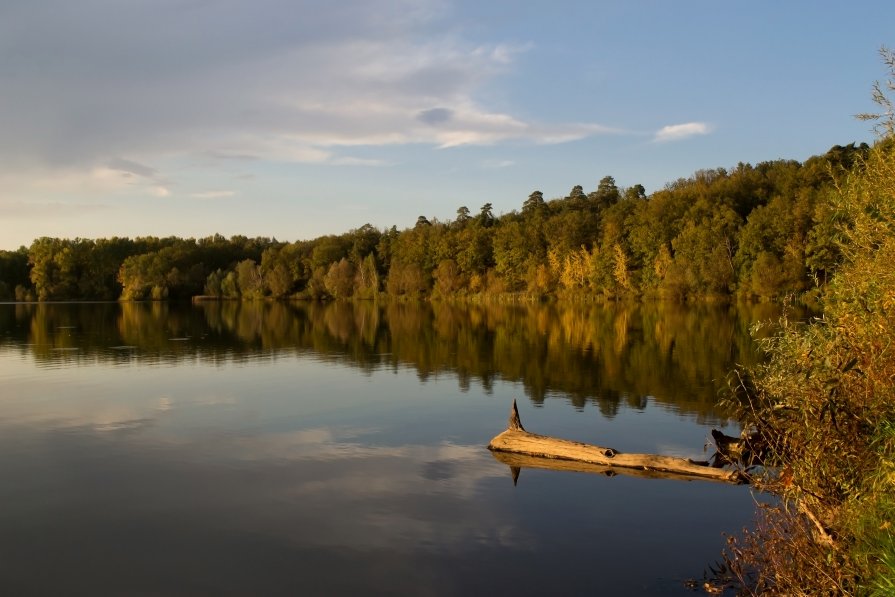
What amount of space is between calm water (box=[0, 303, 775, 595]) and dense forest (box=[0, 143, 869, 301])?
39979 millimetres

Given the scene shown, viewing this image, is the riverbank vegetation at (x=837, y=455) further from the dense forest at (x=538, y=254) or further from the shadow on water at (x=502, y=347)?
the dense forest at (x=538, y=254)

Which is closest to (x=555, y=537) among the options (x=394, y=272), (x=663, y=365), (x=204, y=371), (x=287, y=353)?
(x=663, y=365)

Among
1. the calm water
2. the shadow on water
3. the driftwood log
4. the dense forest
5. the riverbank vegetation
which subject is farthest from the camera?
the dense forest

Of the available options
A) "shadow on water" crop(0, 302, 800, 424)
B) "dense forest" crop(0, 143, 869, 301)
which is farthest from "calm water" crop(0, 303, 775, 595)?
"dense forest" crop(0, 143, 869, 301)

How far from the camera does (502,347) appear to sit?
37.0m

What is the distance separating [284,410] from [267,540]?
10275mm

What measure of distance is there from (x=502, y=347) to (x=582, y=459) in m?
22.9

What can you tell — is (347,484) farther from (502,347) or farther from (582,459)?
(502,347)

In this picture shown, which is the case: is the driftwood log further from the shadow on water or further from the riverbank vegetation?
the shadow on water

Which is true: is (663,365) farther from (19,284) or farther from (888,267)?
(19,284)

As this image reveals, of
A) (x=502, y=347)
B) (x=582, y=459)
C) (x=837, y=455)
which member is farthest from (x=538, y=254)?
(x=837, y=455)

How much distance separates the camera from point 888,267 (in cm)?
907

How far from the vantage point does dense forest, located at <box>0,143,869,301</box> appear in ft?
252

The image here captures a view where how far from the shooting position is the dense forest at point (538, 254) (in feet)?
252
